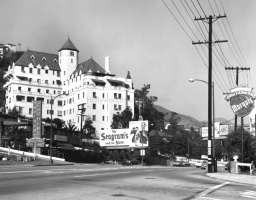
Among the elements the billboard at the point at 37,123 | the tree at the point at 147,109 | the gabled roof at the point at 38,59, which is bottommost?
the billboard at the point at 37,123

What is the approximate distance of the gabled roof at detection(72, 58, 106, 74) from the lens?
142675 mm

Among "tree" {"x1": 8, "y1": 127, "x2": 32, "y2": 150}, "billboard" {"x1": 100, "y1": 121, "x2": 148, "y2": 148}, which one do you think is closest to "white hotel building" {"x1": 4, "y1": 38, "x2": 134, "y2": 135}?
"billboard" {"x1": 100, "y1": 121, "x2": 148, "y2": 148}

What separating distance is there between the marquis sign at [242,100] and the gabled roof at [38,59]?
120m

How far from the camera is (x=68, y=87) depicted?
145625 millimetres

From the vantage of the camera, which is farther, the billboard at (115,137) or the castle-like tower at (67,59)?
the castle-like tower at (67,59)

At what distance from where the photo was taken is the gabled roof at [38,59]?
484 feet

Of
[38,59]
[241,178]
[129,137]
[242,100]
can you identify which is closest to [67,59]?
[38,59]

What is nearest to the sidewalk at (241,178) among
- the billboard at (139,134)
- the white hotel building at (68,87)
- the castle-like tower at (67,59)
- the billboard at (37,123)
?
the billboard at (37,123)

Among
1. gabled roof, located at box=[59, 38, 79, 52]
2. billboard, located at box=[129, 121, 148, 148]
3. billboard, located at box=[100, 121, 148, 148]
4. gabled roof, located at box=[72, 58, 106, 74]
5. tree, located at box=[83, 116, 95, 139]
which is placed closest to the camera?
billboard, located at box=[129, 121, 148, 148]

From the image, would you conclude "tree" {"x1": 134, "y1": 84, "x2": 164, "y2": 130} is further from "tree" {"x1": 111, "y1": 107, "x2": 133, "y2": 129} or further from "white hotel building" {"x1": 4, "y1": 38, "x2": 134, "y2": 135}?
"tree" {"x1": 111, "y1": 107, "x2": 133, "y2": 129}

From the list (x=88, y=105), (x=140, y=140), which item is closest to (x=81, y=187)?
(x=140, y=140)

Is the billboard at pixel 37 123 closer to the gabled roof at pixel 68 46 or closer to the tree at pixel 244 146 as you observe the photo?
the tree at pixel 244 146

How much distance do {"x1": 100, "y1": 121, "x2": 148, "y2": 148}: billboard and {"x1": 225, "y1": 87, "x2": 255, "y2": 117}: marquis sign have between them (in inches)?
1958

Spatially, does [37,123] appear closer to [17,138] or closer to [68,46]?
[17,138]
